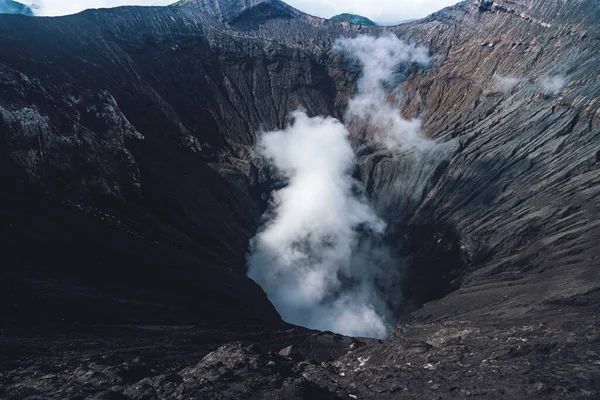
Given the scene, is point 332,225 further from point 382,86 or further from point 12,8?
point 12,8

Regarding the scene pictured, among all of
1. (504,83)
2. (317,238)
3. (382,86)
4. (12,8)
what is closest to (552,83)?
(504,83)

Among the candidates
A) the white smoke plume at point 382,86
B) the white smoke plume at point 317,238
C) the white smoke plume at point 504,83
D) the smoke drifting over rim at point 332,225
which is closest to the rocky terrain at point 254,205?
the white smoke plume at point 504,83

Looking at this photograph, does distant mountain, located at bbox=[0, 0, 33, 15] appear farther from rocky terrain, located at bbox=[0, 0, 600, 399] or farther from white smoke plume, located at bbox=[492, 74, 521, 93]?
white smoke plume, located at bbox=[492, 74, 521, 93]

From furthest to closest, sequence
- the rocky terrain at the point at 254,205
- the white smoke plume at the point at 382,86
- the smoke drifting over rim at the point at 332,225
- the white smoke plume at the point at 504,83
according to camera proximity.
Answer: the white smoke plume at the point at 382,86
the white smoke plume at the point at 504,83
the smoke drifting over rim at the point at 332,225
the rocky terrain at the point at 254,205

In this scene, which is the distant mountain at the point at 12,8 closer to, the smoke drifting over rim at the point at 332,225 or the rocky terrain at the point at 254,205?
the rocky terrain at the point at 254,205

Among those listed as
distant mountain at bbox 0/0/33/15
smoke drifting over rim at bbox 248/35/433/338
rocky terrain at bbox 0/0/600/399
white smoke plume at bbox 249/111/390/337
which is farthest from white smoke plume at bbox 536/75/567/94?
distant mountain at bbox 0/0/33/15

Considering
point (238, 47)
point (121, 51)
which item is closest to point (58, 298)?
point (121, 51)
